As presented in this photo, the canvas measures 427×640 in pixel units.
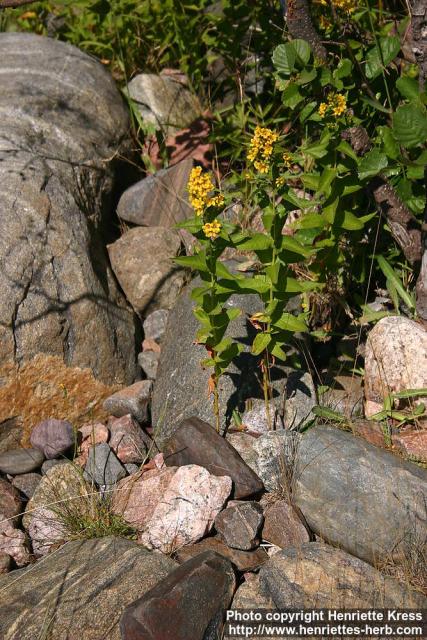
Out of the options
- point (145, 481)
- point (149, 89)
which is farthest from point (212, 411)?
point (149, 89)

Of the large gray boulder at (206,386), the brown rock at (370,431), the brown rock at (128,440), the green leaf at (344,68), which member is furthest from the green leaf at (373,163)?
the brown rock at (128,440)

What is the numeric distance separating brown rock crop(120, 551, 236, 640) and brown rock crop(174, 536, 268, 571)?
193mm

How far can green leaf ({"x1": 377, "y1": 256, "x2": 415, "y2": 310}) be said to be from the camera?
3744 mm

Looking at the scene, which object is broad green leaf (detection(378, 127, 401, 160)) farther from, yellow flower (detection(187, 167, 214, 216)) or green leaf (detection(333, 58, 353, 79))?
yellow flower (detection(187, 167, 214, 216))

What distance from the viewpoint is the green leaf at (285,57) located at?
10.6 ft

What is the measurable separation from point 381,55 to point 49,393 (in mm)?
2154

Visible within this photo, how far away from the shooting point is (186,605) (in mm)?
2541

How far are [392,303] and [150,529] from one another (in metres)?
1.70

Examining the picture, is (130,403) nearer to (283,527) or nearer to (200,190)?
(283,527)

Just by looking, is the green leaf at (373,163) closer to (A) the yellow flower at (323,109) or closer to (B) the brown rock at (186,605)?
(A) the yellow flower at (323,109)

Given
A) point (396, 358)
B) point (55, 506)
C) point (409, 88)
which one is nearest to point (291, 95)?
point (409, 88)

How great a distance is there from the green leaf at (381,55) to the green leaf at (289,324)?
1.18 m

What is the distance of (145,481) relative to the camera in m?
3.27

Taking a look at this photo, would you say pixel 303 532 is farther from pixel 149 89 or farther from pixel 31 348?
pixel 149 89
